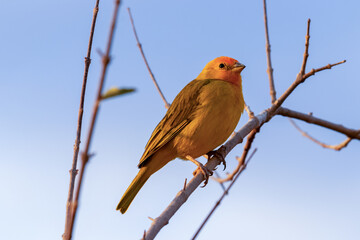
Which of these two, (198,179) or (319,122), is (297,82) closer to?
(319,122)

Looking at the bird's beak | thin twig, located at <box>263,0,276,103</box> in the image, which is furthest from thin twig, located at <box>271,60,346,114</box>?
the bird's beak

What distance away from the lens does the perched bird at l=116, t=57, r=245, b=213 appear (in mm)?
4820

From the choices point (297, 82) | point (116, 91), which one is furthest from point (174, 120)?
point (116, 91)

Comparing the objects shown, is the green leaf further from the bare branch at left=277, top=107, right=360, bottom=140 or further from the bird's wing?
the bare branch at left=277, top=107, right=360, bottom=140

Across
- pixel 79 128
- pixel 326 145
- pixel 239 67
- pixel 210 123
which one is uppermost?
pixel 79 128

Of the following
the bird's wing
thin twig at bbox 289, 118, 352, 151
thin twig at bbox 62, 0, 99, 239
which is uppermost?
thin twig at bbox 62, 0, 99, 239

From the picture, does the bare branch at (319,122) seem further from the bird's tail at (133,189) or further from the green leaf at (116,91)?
the green leaf at (116,91)

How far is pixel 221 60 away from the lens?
5.99 meters

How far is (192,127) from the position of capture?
16.1 ft

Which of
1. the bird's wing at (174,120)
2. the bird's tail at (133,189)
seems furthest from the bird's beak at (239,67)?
the bird's tail at (133,189)

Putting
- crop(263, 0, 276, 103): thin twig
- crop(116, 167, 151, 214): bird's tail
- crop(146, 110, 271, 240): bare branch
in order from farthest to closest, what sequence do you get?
crop(263, 0, 276, 103): thin twig → crop(116, 167, 151, 214): bird's tail → crop(146, 110, 271, 240): bare branch

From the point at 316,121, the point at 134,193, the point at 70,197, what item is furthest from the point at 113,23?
the point at 316,121

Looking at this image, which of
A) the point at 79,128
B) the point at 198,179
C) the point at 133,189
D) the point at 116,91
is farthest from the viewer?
the point at 133,189

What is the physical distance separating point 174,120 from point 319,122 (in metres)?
1.79
